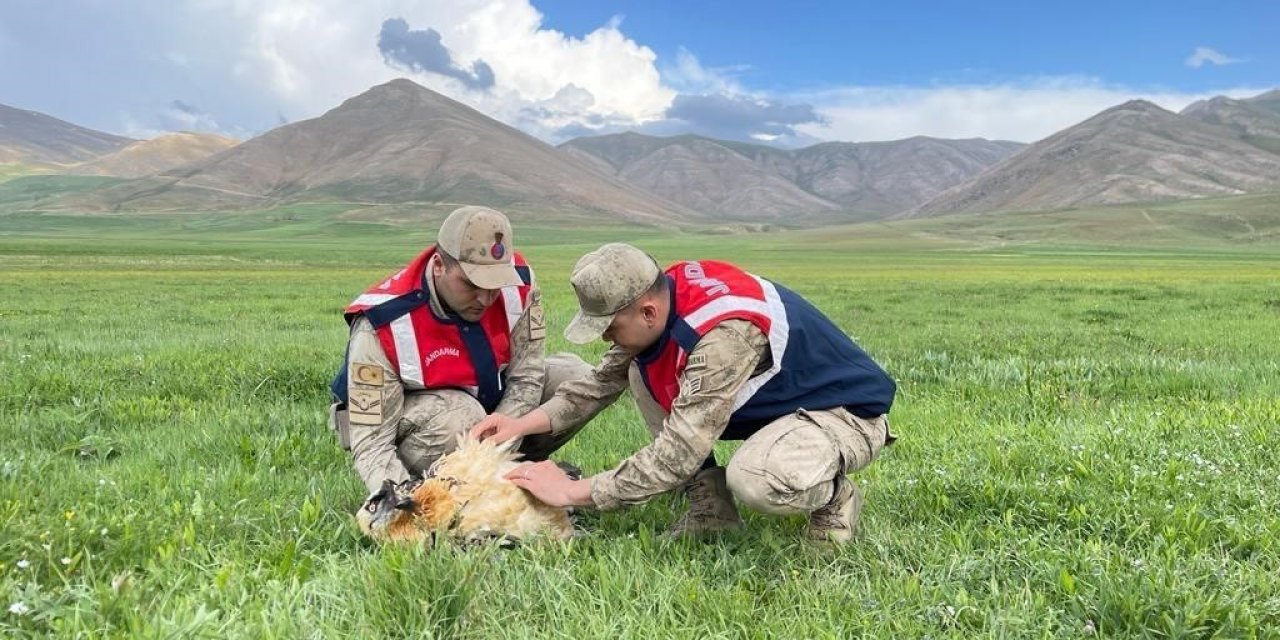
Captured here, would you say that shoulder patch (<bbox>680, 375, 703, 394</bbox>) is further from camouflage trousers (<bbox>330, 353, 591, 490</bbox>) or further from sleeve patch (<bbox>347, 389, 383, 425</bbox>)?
sleeve patch (<bbox>347, 389, 383, 425</bbox>)

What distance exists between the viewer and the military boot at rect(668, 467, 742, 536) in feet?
13.2

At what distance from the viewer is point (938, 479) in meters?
4.43

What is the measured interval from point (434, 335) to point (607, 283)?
1808 millimetres

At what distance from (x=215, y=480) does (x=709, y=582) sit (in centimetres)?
288

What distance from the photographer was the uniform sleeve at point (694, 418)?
11.5 ft

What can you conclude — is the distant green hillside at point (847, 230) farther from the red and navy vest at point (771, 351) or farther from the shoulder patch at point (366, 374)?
the red and navy vest at point (771, 351)

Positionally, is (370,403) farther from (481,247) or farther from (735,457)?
(735,457)

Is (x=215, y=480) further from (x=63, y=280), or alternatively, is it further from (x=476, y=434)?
(x=63, y=280)

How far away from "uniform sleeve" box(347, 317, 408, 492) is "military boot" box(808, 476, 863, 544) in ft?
7.35

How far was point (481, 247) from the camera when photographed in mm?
4523

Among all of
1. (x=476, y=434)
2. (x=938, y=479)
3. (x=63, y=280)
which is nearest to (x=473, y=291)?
(x=476, y=434)

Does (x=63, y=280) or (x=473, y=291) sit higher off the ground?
(x=473, y=291)

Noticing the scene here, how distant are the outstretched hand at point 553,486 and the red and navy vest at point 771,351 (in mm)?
645

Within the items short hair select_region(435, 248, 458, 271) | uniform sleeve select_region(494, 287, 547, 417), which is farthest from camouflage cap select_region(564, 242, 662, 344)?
uniform sleeve select_region(494, 287, 547, 417)
